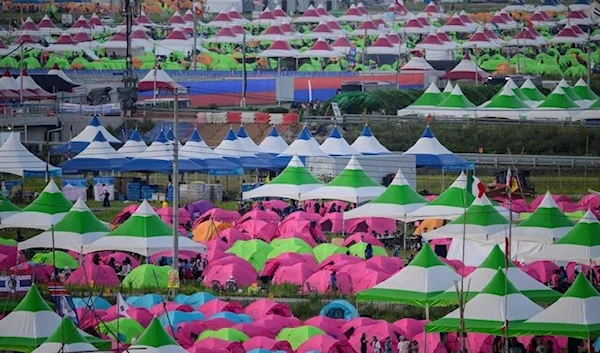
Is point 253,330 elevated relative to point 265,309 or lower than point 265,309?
lower

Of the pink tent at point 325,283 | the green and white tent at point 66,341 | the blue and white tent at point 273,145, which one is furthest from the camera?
the blue and white tent at point 273,145

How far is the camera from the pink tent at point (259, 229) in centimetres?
4122

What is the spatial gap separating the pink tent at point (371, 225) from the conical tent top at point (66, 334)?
1545 cm

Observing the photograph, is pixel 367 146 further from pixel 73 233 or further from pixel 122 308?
pixel 122 308

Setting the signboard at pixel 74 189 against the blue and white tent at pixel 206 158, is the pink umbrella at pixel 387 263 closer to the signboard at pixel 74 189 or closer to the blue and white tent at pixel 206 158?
the blue and white tent at pixel 206 158

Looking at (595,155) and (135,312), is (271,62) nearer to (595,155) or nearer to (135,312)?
(595,155)

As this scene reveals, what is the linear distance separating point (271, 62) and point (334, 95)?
40.5 feet

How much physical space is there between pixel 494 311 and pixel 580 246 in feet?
20.8

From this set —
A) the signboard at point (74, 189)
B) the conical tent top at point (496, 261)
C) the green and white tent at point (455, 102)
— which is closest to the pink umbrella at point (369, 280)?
the conical tent top at point (496, 261)

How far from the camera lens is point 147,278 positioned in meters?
36.0

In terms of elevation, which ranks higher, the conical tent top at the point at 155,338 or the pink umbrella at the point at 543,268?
the pink umbrella at the point at 543,268

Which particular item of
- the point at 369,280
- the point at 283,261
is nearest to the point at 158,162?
the point at 283,261

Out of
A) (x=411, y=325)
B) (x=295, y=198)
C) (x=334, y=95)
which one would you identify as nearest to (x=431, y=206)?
(x=295, y=198)

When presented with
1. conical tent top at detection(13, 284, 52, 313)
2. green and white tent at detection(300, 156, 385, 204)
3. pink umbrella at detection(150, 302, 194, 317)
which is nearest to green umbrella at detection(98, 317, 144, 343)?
pink umbrella at detection(150, 302, 194, 317)
